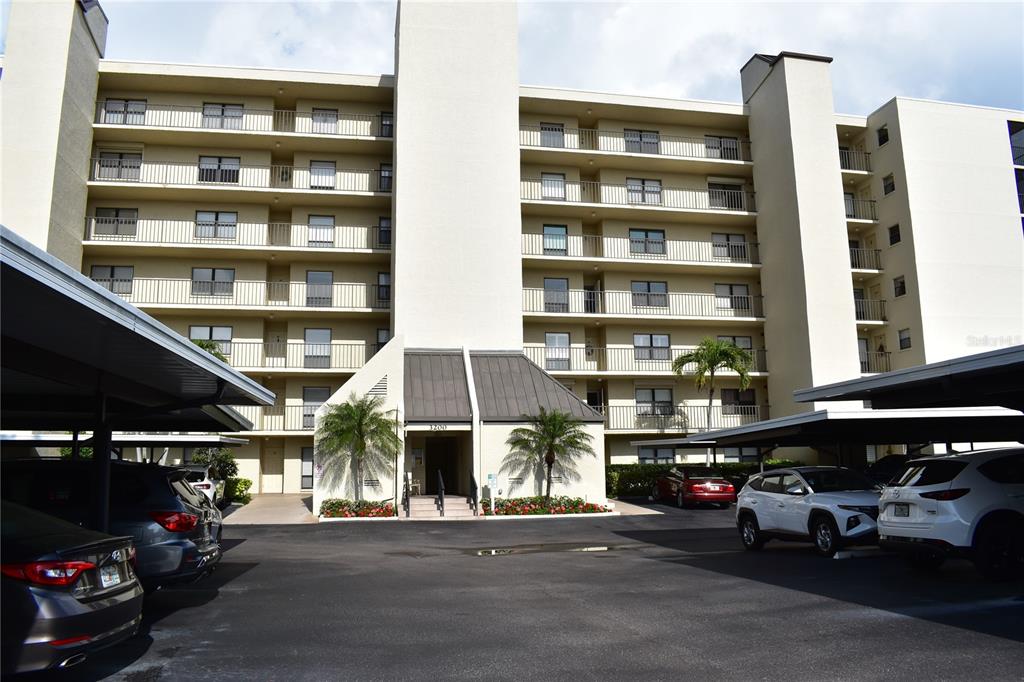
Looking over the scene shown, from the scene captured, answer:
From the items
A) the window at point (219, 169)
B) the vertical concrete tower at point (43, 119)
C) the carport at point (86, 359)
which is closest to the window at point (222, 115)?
the window at point (219, 169)

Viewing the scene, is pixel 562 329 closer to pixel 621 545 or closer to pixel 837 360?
pixel 837 360

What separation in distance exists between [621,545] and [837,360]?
20567 mm

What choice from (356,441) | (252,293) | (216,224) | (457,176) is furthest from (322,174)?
(356,441)

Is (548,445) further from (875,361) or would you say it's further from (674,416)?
(875,361)

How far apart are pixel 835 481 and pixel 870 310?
24.7 m

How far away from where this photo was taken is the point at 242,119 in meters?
34.4

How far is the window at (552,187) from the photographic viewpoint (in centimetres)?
3578

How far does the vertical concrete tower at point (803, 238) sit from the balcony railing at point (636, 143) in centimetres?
205

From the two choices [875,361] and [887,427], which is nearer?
[887,427]

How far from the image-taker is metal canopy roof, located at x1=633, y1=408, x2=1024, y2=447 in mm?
15594

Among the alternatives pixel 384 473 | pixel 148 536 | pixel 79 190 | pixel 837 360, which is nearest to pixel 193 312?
pixel 79 190

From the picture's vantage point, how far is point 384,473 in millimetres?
26031


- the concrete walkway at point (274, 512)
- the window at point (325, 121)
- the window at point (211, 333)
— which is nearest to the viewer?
the concrete walkway at point (274, 512)

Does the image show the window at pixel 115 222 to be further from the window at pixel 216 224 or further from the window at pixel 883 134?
the window at pixel 883 134
